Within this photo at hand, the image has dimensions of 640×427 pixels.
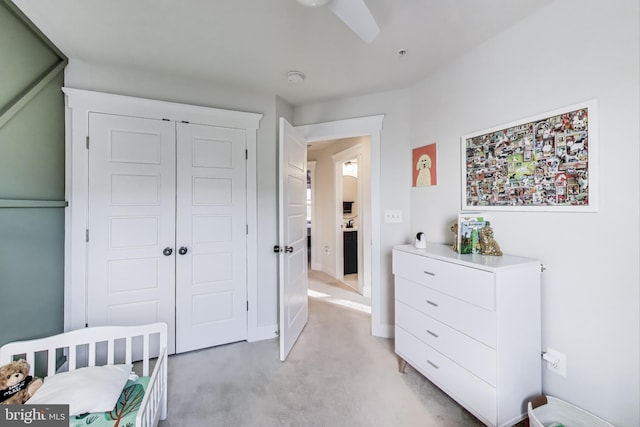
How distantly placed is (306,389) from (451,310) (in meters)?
1.10

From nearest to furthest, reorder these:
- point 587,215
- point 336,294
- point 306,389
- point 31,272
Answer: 1. point 587,215
2. point 31,272
3. point 306,389
4. point 336,294

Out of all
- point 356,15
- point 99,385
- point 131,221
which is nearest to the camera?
point 356,15

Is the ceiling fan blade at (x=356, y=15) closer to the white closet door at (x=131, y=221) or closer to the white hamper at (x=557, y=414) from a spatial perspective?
the white closet door at (x=131, y=221)

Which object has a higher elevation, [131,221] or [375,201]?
[375,201]

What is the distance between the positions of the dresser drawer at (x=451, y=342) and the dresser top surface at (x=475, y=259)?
1.31 feet

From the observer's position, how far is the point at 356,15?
3.42 feet

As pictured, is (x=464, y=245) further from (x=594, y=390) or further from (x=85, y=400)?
(x=85, y=400)

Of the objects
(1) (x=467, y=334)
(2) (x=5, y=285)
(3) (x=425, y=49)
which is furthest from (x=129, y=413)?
(3) (x=425, y=49)

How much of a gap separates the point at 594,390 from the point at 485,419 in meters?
0.54

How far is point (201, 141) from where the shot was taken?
226 centimetres

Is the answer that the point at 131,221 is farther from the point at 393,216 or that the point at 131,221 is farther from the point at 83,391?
the point at 393,216

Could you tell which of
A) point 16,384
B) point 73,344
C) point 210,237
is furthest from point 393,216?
point 16,384

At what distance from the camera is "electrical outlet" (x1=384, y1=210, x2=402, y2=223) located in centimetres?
246

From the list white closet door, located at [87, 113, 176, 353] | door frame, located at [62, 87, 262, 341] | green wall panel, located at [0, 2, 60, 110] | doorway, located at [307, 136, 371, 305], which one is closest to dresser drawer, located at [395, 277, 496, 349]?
doorway, located at [307, 136, 371, 305]
